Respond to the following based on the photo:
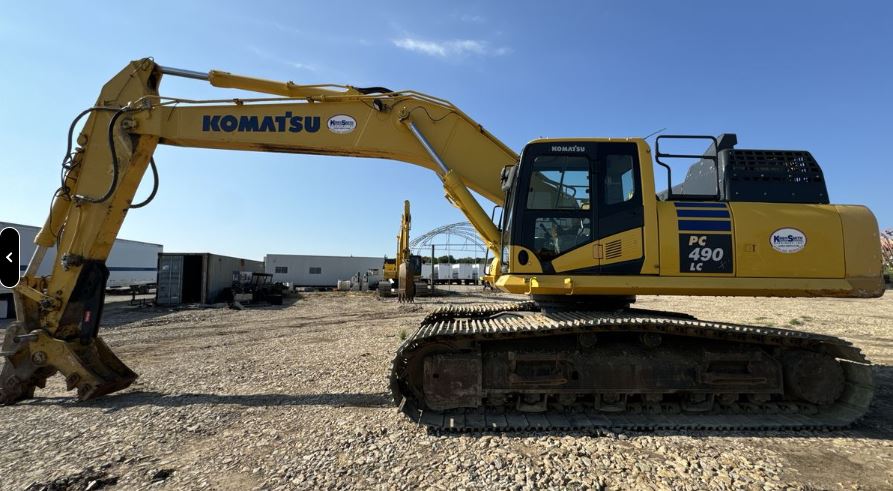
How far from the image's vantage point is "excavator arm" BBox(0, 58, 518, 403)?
263 inches

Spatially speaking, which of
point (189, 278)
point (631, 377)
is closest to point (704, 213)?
point (631, 377)

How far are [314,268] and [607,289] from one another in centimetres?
4764

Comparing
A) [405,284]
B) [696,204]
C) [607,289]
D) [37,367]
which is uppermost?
[696,204]

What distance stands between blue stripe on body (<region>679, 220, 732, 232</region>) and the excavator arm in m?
2.60

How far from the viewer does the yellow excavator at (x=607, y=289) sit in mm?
5312

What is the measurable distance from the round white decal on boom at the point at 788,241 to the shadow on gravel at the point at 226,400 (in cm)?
542

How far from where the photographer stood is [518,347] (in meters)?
5.48

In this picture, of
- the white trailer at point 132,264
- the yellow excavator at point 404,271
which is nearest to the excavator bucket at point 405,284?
the yellow excavator at point 404,271

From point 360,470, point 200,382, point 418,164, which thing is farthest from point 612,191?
point 200,382

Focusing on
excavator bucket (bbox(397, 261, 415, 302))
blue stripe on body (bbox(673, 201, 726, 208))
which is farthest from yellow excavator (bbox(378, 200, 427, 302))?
blue stripe on body (bbox(673, 201, 726, 208))

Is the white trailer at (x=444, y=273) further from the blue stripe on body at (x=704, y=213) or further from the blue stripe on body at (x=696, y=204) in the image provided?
the blue stripe on body at (x=704, y=213)

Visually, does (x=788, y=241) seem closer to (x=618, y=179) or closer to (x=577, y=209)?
(x=618, y=179)

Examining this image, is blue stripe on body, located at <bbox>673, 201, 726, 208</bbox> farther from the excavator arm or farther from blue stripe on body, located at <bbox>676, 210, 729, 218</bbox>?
the excavator arm

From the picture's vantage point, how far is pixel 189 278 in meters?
25.1
